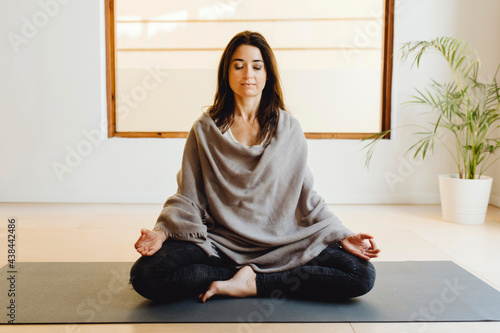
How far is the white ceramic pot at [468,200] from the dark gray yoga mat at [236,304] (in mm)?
1094

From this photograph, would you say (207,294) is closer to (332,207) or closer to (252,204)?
(252,204)

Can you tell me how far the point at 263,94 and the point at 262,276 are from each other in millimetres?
691

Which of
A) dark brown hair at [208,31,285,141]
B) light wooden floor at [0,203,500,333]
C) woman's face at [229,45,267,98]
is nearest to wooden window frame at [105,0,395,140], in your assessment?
light wooden floor at [0,203,500,333]

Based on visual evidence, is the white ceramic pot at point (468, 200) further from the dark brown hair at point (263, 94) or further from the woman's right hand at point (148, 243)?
the woman's right hand at point (148, 243)

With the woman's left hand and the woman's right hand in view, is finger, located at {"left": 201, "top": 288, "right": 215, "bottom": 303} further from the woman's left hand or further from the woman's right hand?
the woman's left hand

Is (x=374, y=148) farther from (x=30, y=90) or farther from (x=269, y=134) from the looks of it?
(x=30, y=90)

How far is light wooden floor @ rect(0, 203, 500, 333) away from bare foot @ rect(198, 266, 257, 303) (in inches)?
7.1

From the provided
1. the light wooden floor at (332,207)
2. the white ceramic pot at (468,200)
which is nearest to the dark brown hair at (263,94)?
the light wooden floor at (332,207)

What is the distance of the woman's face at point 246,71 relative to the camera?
1.84m

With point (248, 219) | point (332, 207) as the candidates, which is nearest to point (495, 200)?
point (332, 207)

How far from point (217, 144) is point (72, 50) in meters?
2.19

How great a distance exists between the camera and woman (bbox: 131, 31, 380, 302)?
5.55 feet

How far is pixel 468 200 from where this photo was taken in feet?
9.85

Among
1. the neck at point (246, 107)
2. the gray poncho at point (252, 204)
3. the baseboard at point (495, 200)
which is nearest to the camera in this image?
the gray poncho at point (252, 204)
